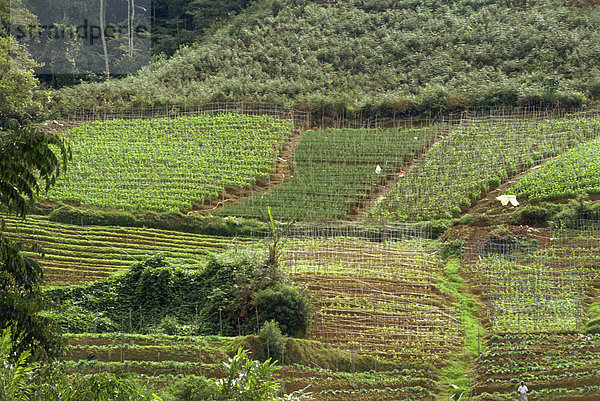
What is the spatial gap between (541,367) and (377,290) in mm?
5783

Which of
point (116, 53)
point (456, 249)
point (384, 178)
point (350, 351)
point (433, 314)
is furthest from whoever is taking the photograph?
point (116, 53)

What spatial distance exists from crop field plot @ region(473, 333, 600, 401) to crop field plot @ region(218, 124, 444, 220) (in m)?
13.2

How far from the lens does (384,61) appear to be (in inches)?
1805

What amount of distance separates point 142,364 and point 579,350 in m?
8.96

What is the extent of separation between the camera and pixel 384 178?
3136 centimetres

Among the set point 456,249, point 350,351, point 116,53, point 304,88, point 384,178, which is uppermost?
point 116,53

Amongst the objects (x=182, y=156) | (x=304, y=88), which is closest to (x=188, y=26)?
(x=304, y=88)

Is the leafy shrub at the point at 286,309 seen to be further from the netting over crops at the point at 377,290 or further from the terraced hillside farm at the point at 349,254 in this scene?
the netting over crops at the point at 377,290

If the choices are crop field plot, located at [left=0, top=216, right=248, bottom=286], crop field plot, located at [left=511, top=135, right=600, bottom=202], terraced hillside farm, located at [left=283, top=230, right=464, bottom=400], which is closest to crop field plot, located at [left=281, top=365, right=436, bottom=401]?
terraced hillside farm, located at [left=283, top=230, right=464, bottom=400]

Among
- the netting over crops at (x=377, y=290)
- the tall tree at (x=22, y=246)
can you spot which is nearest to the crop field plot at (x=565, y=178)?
the netting over crops at (x=377, y=290)

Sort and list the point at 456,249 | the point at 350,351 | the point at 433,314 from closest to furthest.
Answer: the point at 350,351 < the point at 433,314 < the point at 456,249

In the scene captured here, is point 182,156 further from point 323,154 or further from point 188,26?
point 188,26

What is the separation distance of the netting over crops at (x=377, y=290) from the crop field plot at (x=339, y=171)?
3.54 m

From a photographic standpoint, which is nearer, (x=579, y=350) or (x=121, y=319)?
(x=579, y=350)
